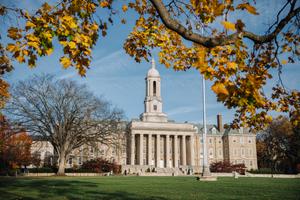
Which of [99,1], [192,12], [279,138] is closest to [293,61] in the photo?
[192,12]

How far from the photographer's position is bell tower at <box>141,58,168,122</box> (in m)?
89.1

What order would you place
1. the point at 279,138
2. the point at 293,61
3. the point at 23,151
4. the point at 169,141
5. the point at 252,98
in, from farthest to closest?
the point at 169,141 → the point at 279,138 → the point at 23,151 → the point at 293,61 → the point at 252,98

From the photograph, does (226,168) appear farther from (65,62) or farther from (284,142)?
(65,62)

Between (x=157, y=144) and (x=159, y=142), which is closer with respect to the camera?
(x=157, y=144)

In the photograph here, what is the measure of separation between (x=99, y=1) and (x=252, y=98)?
3.84 m

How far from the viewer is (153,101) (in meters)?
89.2

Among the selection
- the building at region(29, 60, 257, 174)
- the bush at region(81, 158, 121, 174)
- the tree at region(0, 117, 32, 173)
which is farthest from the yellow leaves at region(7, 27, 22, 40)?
the building at region(29, 60, 257, 174)

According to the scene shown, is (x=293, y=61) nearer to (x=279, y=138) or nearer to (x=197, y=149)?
(x=279, y=138)

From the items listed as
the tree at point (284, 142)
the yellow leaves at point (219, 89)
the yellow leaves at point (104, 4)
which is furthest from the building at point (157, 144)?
the yellow leaves at point (219, 89)

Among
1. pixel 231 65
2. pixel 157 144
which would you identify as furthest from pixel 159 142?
pixel 231 65

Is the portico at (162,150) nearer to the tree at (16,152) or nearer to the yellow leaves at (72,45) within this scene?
the tree at (16,152)

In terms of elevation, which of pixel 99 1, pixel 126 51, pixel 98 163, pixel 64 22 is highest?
pixel 99 1

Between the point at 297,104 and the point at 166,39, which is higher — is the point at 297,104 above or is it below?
below

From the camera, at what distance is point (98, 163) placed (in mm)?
62969
